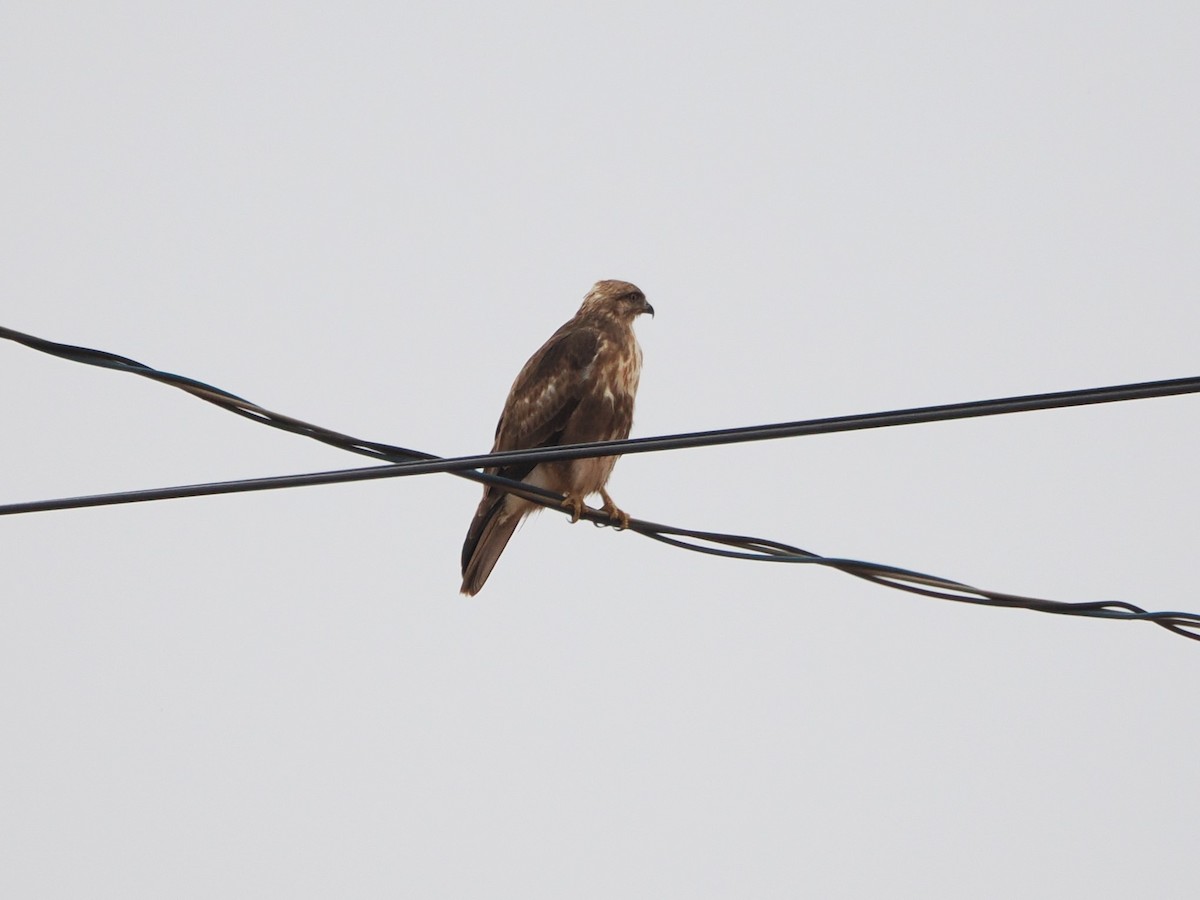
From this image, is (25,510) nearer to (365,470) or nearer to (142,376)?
(142,376)

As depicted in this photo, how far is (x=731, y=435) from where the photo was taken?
14.0 feet

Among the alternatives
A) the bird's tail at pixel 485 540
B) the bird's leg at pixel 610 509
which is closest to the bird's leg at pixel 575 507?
the bird's leg at pixel 610 509

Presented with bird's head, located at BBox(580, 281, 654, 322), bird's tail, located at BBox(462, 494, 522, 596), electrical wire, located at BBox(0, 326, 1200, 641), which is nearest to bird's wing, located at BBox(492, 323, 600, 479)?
bird's tail, located at BBox(462, 494, 522, 596)

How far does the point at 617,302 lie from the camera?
8.25 m

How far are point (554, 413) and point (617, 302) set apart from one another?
44.8 inches

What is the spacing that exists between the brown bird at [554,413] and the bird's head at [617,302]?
373 millimetres

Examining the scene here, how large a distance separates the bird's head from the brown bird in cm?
37

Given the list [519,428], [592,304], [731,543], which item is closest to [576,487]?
[519,428]

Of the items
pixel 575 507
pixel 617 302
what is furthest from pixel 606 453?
pixel 617 302

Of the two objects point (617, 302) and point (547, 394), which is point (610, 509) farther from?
point (617, 302)

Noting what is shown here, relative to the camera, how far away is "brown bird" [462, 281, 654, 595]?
7.35 meters

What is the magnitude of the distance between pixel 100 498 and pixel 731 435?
193 centimetres

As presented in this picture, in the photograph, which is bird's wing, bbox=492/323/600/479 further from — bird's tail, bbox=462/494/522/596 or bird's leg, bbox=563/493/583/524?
bird's leg, bbox=563/493/583/524

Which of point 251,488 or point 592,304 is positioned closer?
point 251,488
